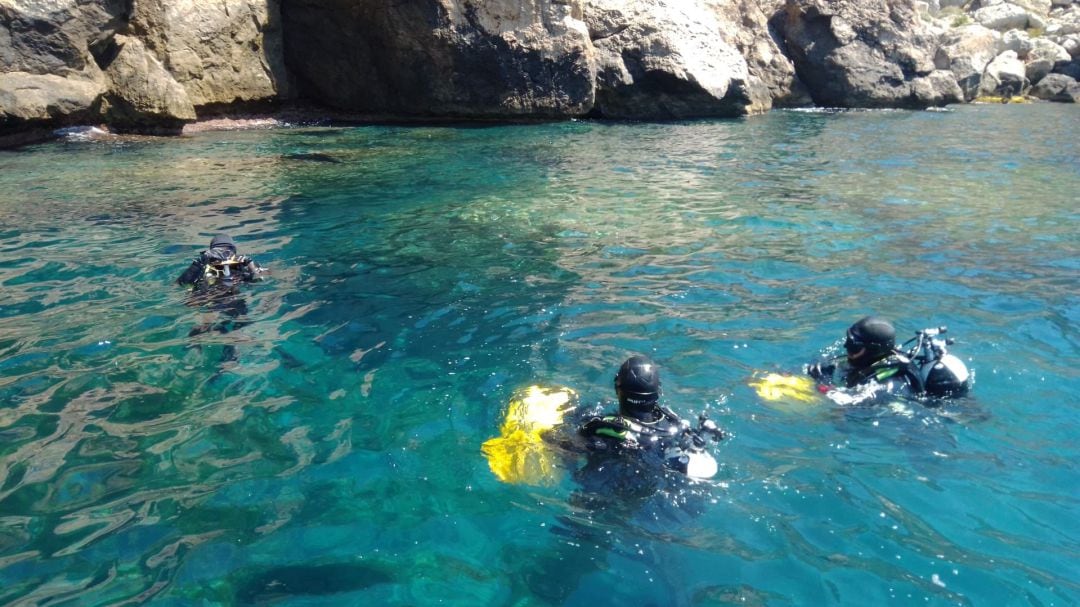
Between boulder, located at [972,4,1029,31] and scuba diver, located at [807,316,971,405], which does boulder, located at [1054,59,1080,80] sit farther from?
scuba diver, located at [807,316,971,405]

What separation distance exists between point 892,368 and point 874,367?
113mm

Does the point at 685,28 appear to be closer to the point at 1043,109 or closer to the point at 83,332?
the point at 1043,109

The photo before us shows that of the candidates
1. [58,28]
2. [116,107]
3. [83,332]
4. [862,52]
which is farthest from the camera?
[862,52]

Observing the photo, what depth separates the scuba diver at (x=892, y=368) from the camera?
16.1 feet

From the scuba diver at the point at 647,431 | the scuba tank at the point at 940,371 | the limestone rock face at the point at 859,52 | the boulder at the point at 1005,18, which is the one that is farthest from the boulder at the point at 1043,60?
the scuba diver at the point at 647,431

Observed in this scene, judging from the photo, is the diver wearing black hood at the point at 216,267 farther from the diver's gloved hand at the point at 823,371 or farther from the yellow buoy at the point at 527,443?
the diver's gloved hand at the point at 823,371

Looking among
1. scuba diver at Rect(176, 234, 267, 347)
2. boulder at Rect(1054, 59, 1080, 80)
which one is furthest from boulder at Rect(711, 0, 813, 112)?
scuba diver at Rect(176, 234, 267, 347)

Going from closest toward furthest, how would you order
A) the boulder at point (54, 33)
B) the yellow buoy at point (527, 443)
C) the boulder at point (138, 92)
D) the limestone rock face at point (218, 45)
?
the yellow buoy at point (527, 443) < the boulder at point (54, 33) < the boulder at point (138, 92) < the limestone rock face at point (218, 45)

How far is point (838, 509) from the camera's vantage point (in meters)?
4.12

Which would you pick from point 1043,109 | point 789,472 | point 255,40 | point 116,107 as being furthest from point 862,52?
point 789,472

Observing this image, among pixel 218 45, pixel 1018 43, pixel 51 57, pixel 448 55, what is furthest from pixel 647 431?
pixel 1018 43

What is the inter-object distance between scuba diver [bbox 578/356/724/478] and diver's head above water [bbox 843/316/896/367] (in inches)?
64.2

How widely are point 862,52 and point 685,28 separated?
348 inches

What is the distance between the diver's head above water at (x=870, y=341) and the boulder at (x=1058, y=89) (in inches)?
1349
